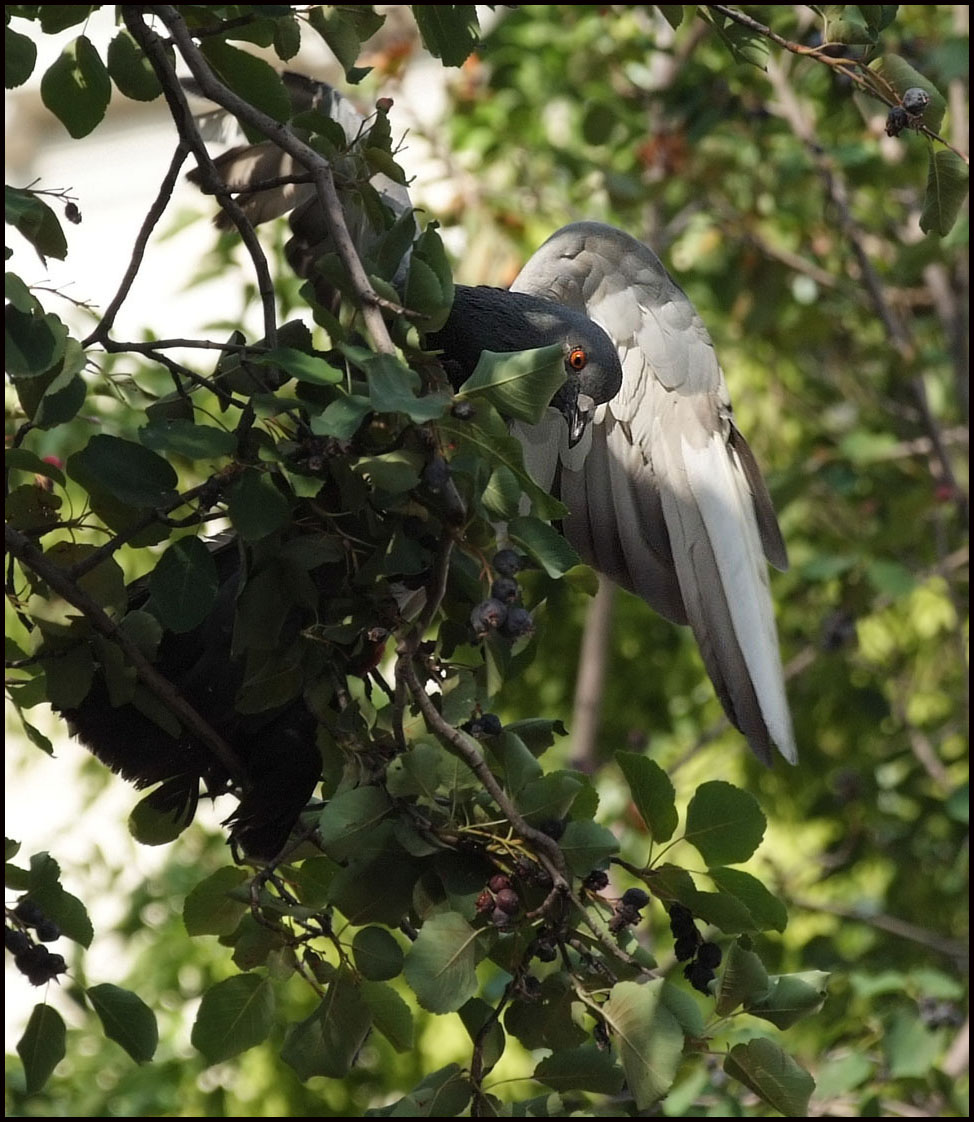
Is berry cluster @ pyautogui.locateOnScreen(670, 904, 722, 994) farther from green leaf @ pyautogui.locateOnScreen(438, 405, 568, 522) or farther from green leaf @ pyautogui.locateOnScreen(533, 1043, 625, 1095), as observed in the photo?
green leaf @ pyautogui.locateOnScreen(438, 405, 568, 522)

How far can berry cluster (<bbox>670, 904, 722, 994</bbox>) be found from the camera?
5.04 feet

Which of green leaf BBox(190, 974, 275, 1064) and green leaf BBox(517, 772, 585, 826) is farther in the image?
green leaf BBox(190, 974, 275, 1064)

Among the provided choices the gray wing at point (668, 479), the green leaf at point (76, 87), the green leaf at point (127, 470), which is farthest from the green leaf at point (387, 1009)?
the green leaf at point (76, 87)

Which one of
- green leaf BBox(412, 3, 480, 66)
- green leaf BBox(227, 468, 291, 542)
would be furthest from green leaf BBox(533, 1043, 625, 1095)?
green leaf BBox(412, 3, 480, 66)

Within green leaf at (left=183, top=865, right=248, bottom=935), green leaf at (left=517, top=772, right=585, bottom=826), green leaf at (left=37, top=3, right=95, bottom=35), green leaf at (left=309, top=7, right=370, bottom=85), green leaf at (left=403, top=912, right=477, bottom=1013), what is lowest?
green leaf at (left=183, top=865, right=248, bottom=935)

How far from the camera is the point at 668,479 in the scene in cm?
286

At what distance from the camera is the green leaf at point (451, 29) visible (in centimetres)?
169

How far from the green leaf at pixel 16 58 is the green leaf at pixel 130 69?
0.15m

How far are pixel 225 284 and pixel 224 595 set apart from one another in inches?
224

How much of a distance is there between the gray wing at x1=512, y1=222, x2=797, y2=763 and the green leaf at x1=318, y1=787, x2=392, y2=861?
1011mm

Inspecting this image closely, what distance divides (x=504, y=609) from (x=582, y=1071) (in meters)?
0.51

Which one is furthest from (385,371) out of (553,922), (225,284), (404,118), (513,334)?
(225,284)

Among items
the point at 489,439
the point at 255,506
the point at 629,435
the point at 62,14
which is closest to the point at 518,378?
the point at 489,439

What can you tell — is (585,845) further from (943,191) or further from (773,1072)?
(943,191)
